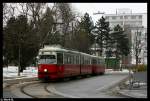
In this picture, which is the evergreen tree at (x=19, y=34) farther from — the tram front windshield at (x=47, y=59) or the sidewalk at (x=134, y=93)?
the sidewalk at (x=134, y=93)

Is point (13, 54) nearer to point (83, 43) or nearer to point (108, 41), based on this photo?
point (83, 43)

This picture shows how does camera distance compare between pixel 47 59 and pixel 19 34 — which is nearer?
pixel 47 59

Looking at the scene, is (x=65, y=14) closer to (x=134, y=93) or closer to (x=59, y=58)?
(x=59, y=58)

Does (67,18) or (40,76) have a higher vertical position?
(67,18)

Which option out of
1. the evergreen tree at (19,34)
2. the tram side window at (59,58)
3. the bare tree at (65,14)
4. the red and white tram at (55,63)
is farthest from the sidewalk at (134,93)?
the bare tree at (65,14)

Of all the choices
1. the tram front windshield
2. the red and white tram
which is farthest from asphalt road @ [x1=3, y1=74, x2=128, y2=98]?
the tram front windshield

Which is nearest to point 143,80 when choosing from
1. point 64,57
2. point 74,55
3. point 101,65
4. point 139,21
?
point 64,57

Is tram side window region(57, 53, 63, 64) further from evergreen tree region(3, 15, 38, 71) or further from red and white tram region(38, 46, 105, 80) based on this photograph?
evergreen tree region(3, 15, 38, 71)

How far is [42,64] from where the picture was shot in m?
33.2

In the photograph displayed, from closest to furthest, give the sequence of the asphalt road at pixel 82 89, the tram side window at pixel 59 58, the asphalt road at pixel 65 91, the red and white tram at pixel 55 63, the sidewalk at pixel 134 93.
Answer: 1. the sidewalk at pixel 134 93
2. the asphalt road at pixel 65 91
3. the asphalt road at pixel 82 89
4. the red and white tram at pixel 55 63
5. the tram side window at pixel 59 58

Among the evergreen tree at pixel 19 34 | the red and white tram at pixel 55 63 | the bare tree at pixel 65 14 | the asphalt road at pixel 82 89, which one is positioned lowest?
the asphalt road at pixel 82 89

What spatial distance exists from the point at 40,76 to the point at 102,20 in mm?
79874

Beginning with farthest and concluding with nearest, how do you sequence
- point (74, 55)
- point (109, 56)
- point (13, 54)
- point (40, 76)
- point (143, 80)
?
point (109, 56)
point (13, 54)
point (74, 55)
point (40, 76)
point (143, 80)

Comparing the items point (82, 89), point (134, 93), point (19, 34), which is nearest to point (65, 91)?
point (82, 89)
